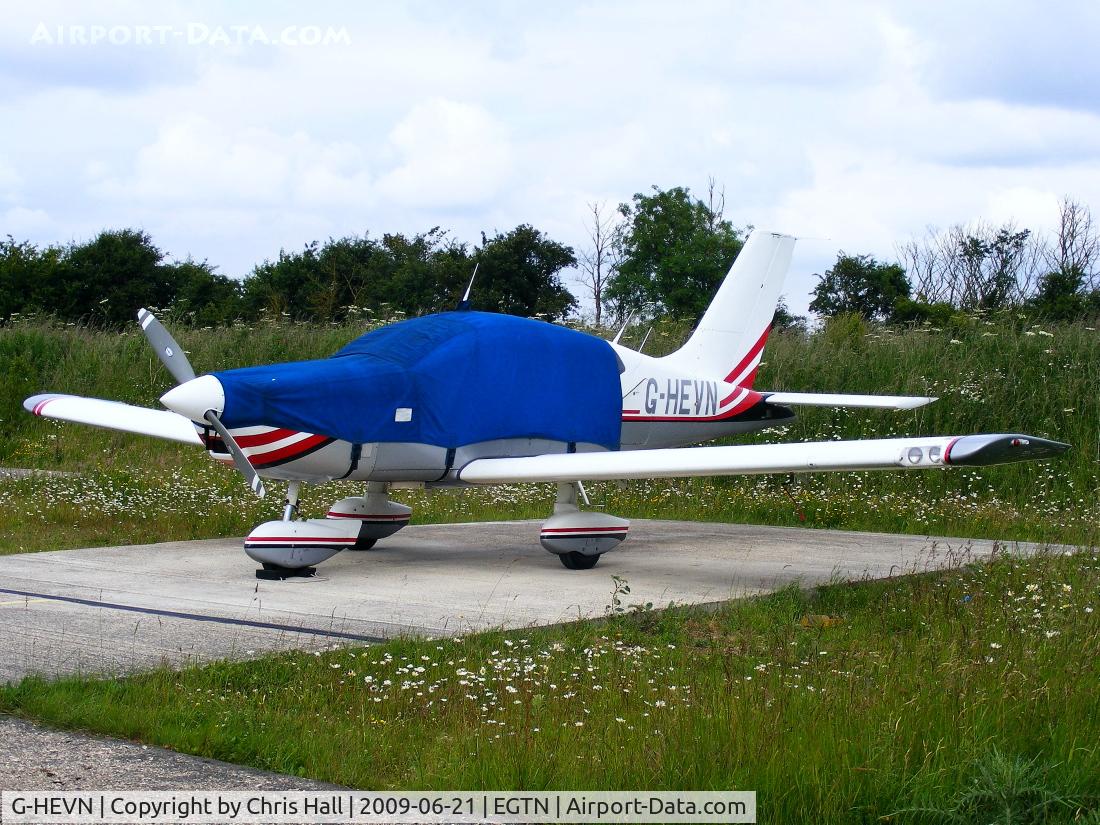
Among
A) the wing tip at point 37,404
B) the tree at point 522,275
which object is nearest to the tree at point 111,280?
the tree at point 522,275

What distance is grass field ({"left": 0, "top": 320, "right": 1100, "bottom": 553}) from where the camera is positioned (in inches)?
490

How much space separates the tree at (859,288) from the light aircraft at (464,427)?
3034 cm

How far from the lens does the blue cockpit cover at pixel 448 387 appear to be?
29.5ft

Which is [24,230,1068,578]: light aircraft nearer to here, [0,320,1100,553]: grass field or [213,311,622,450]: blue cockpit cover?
[213,311,622,450]: blue cockpit cover

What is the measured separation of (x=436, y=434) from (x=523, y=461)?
725mm

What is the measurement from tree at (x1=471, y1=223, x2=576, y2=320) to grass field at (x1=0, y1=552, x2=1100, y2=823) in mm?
29454

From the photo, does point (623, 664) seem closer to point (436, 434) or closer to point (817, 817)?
point (817, 817)

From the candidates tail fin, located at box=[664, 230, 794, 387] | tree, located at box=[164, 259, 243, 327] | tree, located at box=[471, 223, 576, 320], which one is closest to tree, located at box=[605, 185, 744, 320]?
tree, located at box=[471, 223, 576, 320]

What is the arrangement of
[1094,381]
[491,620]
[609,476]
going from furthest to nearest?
[1094,381], [609,476], [491,620]

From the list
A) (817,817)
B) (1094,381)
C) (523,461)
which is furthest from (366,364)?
(1094,381)

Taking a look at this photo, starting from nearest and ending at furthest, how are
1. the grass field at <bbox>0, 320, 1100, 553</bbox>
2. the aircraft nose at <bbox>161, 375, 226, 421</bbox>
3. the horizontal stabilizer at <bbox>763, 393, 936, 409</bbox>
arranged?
the aircraft nose at <bbox>161, 375, 226, 421</bbox> < the horizontal stabilizer at <bbox>763, 393, 936, 409</bbox> < the grass field at <bbox>0, 320, 1100, 553</bbox>

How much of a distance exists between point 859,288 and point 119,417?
34.0 m

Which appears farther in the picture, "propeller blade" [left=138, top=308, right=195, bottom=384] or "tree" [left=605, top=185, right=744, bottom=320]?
"tree" [left=605, top=185, right=744, bottom=320]

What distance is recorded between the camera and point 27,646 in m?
6.21
